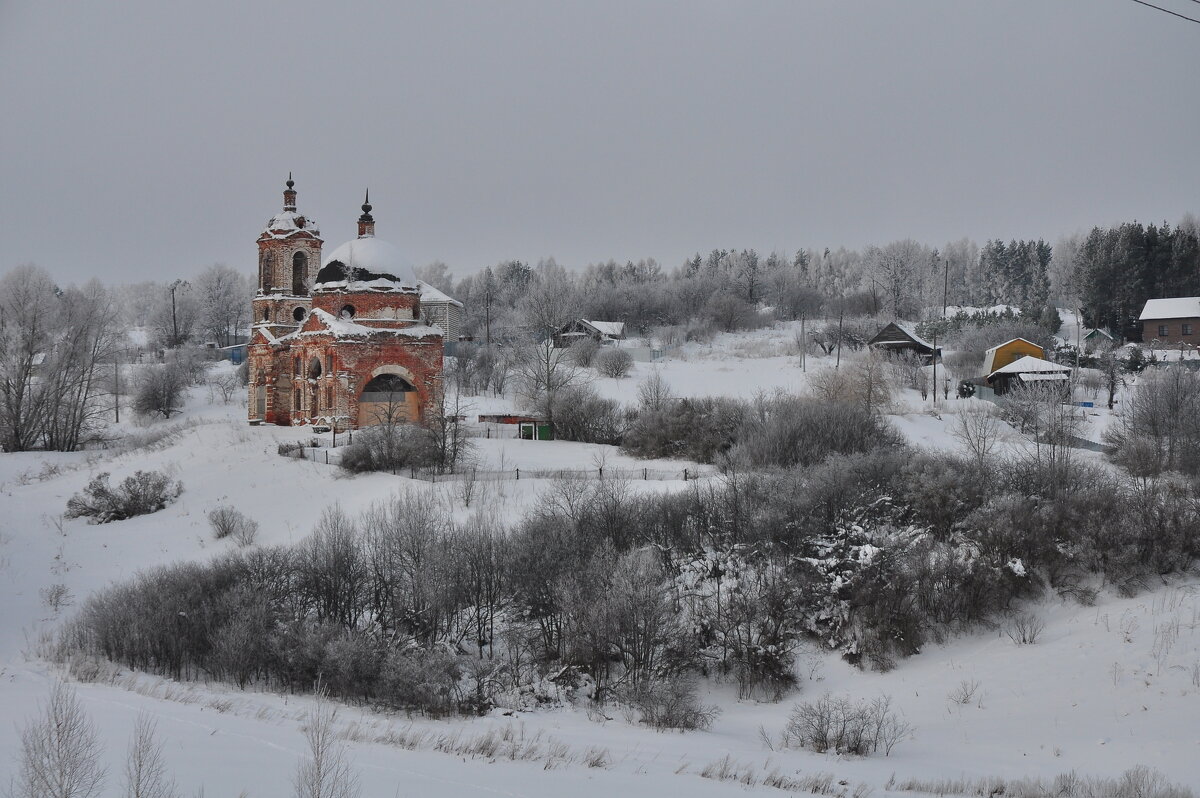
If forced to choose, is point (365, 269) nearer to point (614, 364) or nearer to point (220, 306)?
point (614, 364)

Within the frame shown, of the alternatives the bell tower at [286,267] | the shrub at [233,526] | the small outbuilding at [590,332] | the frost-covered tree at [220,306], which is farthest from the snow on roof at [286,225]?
the frost-covered tree at [220,306]

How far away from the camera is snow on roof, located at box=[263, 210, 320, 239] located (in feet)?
117

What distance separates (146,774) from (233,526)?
15216 millimetres

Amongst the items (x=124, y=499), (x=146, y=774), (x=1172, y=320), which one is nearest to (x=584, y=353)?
(x=124, y=499)

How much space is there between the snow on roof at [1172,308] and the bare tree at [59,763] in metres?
60.0

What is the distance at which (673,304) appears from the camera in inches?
3182

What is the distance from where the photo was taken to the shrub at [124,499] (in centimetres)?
2533

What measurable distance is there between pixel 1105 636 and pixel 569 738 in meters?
10.1

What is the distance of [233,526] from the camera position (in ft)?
74.6

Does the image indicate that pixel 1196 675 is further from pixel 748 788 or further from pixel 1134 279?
pixel 1134 279

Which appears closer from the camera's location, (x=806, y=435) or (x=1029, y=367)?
(x=806, y=435)

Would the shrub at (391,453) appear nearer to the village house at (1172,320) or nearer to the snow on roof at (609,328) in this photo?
the snow on roof at (609,328)

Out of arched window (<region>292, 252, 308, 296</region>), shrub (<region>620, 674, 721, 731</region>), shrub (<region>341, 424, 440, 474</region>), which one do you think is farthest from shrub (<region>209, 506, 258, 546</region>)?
arched window (<region>292, 252, 308, 296</region>)

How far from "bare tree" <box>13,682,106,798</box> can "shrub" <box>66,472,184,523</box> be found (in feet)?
59.1
